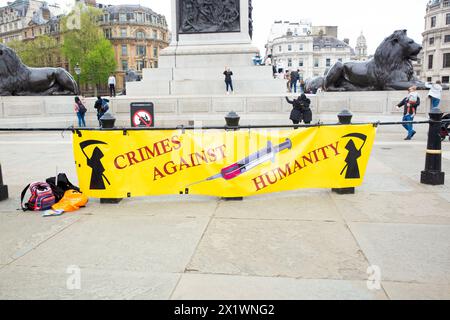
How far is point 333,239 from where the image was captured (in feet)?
14.9

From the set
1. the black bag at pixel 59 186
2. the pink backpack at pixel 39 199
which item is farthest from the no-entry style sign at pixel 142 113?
the pink backpack at pixel 39 199

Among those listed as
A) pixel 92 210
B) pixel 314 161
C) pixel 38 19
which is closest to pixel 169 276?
pixel 92 210

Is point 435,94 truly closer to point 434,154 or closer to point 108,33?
point 434,154

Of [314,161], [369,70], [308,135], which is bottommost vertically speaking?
[314,161]

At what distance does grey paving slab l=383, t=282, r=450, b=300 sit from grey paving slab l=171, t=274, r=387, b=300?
0.36 ft

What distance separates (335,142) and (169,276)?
392 cm

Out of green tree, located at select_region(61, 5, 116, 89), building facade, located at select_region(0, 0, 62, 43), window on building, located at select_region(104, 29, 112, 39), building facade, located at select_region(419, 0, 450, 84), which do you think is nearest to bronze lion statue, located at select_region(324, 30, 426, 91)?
green tree, located at select_region(61, 5, 116, 89)

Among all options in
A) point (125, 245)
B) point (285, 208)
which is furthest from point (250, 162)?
point (125, 245)

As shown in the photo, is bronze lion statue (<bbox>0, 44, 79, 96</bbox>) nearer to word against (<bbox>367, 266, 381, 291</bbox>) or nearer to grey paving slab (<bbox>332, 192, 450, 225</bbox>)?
grey paving slab (<bbox>332, 192, 450, 225</bbox>)

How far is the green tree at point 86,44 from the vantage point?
228 ft

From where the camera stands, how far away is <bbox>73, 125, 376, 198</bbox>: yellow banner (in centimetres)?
621
